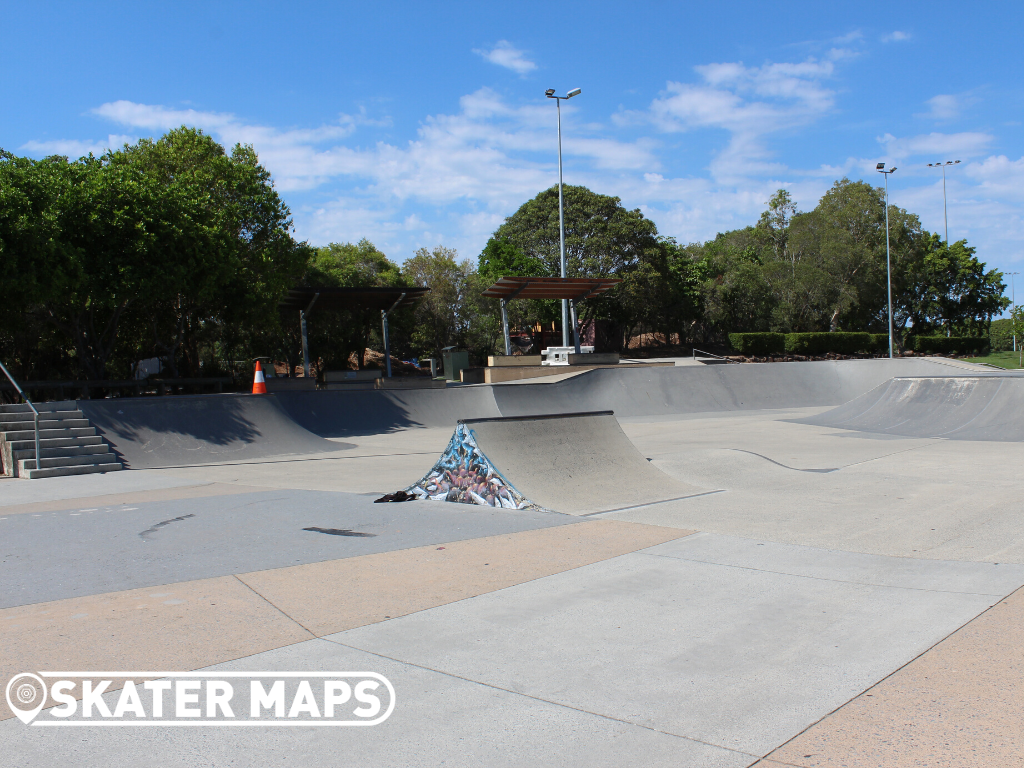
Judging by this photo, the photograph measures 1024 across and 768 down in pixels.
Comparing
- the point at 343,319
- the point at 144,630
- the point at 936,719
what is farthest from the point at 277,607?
the point at 343,319

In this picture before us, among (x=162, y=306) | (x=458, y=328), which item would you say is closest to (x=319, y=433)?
(x=162, y=306)

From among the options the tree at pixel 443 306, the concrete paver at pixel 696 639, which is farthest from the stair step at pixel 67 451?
→ the tree at pixel 443 306

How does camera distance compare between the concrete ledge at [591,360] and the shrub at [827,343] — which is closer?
the concrete ledge at [591,360]

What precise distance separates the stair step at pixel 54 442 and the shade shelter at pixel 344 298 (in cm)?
1185

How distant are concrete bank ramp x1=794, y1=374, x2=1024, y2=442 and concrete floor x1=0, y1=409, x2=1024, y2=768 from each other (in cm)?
704

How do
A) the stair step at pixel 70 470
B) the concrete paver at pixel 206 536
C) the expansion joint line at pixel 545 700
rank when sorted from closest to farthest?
1. the expansion joint line at pixel 545 700
2. the concrete paver at pixel 206 536
3. the stair step at pixel 70 470

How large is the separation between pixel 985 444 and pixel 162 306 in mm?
22139

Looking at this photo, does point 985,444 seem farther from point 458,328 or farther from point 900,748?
point 458,328

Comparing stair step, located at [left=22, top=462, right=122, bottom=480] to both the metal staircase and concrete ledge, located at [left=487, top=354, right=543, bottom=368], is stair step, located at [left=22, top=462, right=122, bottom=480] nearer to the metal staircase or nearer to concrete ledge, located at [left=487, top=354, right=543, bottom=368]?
the metal staircase

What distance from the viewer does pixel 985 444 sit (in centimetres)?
1230

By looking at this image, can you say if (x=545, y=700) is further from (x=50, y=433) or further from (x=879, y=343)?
(x=879, y=343)

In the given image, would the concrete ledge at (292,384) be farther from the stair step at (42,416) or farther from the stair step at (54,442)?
the stair step at (54,442)

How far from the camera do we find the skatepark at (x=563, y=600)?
266 centimetres

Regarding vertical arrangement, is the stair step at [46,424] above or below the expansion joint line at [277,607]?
above
